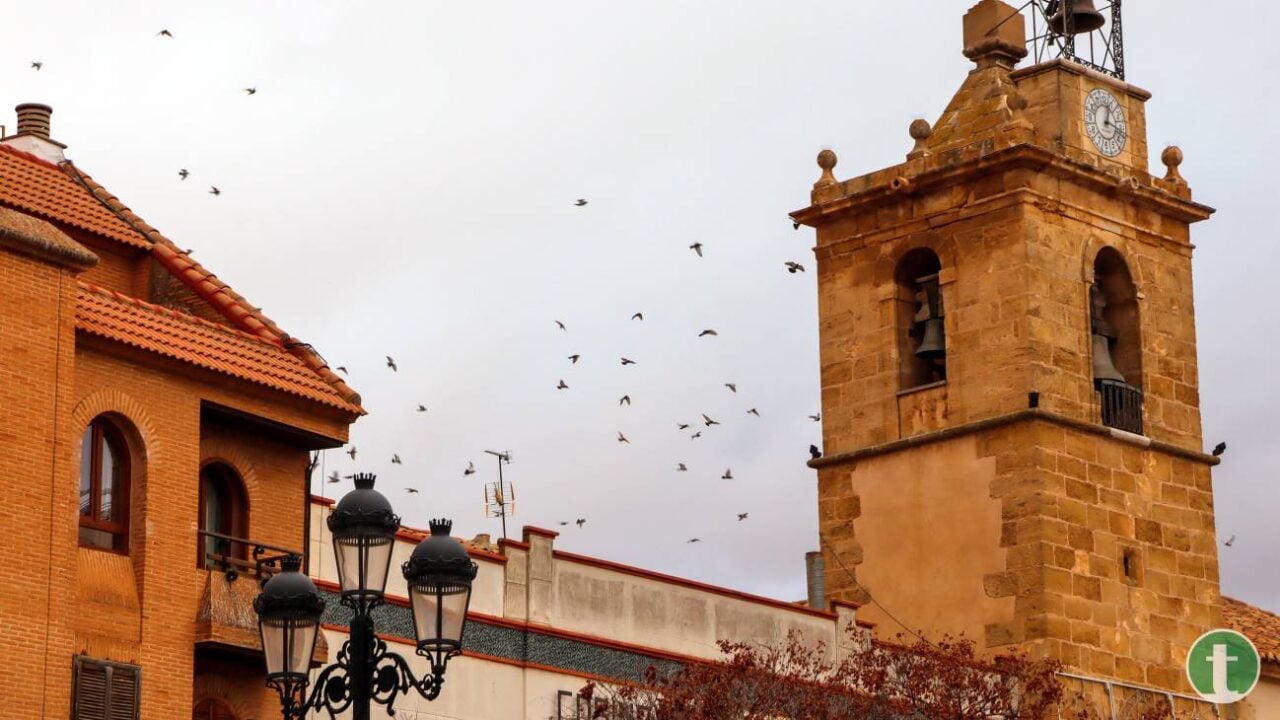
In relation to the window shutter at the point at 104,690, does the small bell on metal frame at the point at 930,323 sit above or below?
above

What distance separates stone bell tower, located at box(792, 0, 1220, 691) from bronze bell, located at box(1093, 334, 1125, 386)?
0.12 ft

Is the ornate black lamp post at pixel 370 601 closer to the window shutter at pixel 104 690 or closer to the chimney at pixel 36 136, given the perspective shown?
the window shutter at pixel 104 690

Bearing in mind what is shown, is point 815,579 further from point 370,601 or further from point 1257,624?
point 370,601

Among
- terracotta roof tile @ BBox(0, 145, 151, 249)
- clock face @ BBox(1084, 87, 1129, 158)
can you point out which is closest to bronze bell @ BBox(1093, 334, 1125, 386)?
clock face @ BBox(1084, 87, 1129, 158)

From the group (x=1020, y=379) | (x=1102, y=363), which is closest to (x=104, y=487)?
(x=1020, y=379)

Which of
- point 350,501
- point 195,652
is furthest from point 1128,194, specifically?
point 350,501

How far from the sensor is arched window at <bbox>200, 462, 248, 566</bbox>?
30.1m

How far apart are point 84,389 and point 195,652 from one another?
2.69 m

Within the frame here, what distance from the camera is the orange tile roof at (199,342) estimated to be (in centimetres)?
2889

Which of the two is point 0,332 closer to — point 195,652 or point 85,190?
point 195,652

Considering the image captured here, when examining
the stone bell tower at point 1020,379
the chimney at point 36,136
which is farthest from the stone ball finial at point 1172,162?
the chimney at point 36,136

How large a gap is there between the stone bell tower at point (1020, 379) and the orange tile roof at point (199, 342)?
40.8 ft

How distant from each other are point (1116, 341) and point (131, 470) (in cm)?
1829

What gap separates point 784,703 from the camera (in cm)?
3384
